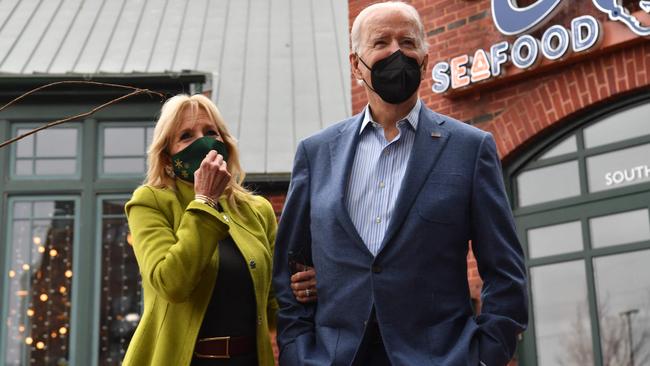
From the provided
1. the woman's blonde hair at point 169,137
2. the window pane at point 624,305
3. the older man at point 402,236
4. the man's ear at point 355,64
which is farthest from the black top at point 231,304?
the window pane at point 624,305

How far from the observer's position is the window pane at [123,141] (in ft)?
32.8

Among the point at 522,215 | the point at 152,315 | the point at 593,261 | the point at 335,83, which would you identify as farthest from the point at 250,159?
the point at 152,315

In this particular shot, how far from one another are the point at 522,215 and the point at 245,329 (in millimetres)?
5509

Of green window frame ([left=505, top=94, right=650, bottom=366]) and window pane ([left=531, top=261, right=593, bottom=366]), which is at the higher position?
green window frame ([left=505, top=94, right=650, bottom=366])

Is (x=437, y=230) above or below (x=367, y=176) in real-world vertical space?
below

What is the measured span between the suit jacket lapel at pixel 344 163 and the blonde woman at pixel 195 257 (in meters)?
0.41

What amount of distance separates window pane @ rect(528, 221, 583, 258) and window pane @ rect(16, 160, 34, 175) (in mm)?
5122

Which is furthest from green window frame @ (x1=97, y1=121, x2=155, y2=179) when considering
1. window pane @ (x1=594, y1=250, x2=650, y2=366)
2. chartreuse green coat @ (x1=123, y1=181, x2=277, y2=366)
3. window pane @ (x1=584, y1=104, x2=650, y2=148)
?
chartreuse green coat @ (x1=123, y1=181, x2=277, y2=366)

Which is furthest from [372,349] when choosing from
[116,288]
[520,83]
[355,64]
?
[116,288]

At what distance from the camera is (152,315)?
11.6 ft

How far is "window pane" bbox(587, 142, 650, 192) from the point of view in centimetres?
781

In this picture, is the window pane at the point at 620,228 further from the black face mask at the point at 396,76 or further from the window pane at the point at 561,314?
the black face mask at the point at 396,76

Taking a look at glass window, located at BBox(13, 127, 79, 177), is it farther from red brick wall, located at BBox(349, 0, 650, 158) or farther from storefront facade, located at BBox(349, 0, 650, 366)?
storefront facade, located at BBox(349, 0, 650, 366)

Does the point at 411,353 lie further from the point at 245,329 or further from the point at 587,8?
the point at 587,8
